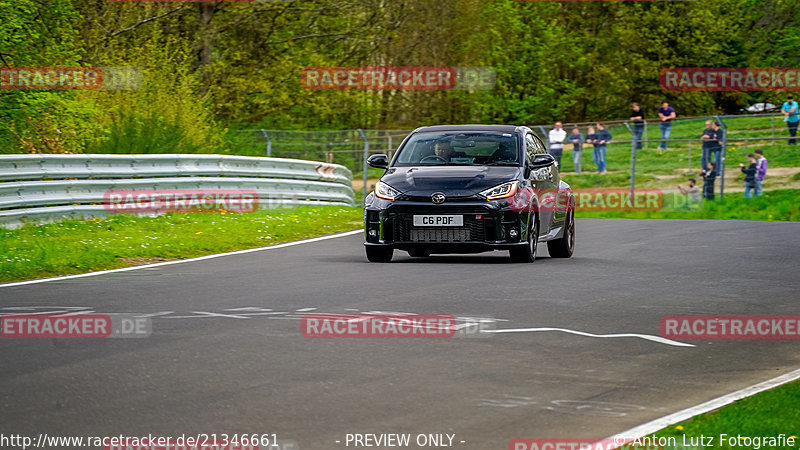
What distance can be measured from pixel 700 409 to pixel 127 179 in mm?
13597

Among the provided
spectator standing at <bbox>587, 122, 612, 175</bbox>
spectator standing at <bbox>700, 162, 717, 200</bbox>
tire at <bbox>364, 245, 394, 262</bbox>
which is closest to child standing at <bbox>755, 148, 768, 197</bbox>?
spectator standing at <bbox>700, 162, 717, 200</bbox>

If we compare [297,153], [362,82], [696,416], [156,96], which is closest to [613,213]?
[297,153]

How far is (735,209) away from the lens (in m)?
28.6

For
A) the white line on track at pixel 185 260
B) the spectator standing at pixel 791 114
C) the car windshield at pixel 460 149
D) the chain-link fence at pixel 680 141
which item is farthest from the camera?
the spectator standing at pixel 791 114

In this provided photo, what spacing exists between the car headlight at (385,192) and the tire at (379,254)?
0.62m

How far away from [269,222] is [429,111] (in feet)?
98.0

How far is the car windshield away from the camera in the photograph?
1516cm

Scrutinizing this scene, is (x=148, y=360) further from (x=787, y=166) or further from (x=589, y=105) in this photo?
(x=589, y=105)

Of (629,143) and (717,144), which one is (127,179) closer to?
(717,144)

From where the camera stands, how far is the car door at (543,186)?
15.0 m

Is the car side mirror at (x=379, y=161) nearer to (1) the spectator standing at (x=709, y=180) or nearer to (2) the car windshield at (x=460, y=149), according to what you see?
(2) the car windshield at (x=460, y=149)

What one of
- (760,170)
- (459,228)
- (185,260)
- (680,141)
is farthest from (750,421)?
(680,141)

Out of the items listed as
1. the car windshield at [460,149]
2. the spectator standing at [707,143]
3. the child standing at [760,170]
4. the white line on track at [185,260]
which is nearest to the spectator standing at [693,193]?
the spectator standing at [707,143]

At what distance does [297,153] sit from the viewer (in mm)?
33781
